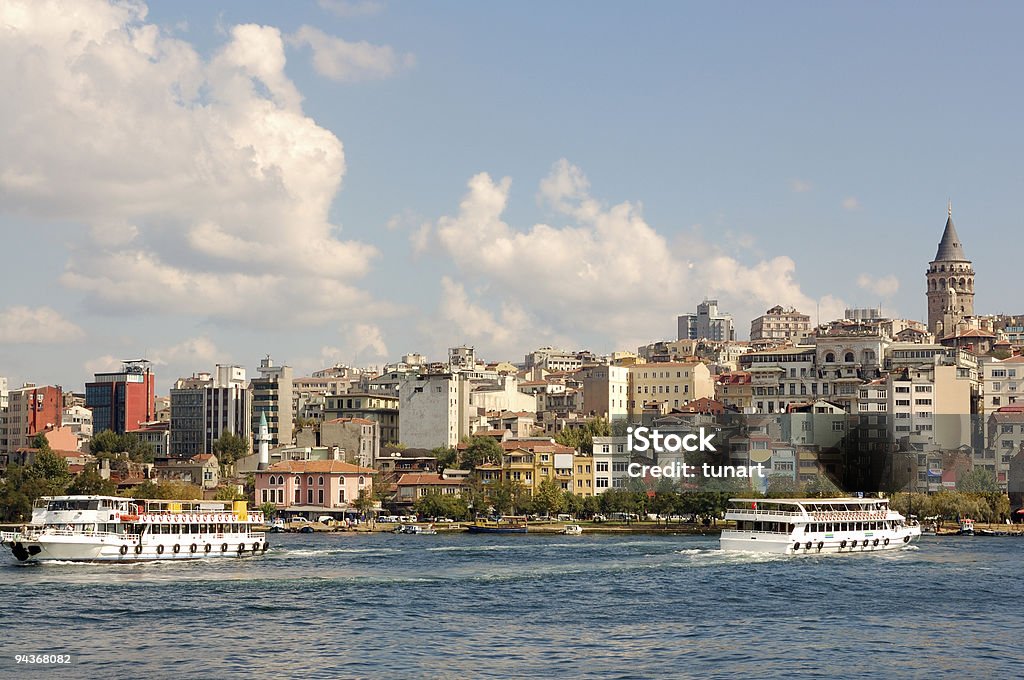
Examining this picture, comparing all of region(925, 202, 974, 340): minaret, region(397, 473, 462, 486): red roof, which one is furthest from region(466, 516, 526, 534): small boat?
region(925, 202, 974, 340): minaret

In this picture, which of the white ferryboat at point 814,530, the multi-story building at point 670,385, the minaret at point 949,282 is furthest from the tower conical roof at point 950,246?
the white ferryboat at point 814,530

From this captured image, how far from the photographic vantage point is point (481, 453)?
107000 millimetres

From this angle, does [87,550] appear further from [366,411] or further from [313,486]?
[366,411]

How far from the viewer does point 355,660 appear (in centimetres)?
3397

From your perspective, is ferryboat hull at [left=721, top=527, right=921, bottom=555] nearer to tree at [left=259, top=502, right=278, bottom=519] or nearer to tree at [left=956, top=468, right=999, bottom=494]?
tree at [left=956, top=468, right=999, bottom=494]

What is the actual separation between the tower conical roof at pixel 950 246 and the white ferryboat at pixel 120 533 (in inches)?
5338

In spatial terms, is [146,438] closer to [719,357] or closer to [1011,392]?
[719,357]

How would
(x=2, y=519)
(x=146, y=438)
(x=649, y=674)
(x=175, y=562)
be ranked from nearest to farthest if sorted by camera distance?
1. (x=649, y=674)
2. (x=175, y=562)
3. (x=2, y=519)
4. (x=146, y=438)

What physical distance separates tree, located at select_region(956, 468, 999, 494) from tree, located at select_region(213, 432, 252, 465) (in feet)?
181

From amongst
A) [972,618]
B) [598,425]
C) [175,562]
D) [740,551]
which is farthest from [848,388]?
[972,618]

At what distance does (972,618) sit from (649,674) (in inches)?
542

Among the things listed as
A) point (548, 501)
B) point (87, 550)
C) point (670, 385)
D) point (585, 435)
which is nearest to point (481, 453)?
point (585, 435)

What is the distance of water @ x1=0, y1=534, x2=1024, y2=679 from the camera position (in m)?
33.5

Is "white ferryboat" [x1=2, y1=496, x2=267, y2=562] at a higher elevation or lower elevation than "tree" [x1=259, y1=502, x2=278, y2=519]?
higher
